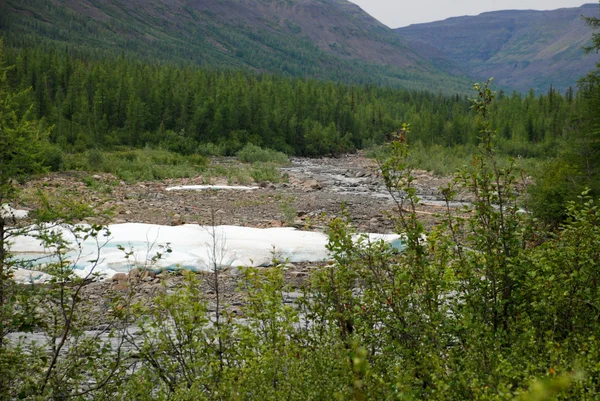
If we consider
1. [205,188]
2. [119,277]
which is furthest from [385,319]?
[205,188]

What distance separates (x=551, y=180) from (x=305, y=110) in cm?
5297

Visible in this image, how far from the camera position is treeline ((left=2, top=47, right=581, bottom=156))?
4703 centimetres

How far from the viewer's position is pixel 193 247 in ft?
42.6

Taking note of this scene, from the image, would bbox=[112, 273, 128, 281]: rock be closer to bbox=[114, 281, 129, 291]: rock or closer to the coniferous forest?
bbox=[114, 281, 129, 291]: rock

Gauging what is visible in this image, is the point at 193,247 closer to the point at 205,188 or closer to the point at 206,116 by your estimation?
the point at 205,188

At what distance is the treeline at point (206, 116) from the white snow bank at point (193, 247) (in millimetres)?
25876

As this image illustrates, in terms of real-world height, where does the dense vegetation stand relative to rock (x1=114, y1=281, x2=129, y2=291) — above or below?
above

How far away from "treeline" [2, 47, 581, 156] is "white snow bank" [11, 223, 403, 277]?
2588 cm

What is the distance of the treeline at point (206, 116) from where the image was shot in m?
47.0

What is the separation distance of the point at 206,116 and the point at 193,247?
41964mm

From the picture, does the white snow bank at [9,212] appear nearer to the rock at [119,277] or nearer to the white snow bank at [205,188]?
the rock at [119,277]

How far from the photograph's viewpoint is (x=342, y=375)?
378 centimetres

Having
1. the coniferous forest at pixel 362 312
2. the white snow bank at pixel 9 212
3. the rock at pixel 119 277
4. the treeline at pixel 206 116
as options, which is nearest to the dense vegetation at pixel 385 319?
the coniferous forest at pixel 362 312

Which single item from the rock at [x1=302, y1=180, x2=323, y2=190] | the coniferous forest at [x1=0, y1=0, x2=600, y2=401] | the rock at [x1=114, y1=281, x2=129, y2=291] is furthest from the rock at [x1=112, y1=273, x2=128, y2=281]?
the rock at [x1=302, y1=180, x2=323, y2=190]
